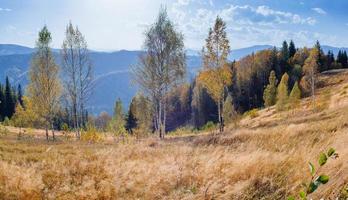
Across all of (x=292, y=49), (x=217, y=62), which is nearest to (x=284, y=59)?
(x=292, y=49)

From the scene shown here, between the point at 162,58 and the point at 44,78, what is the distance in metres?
10.8

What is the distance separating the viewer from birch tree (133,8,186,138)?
26141mm

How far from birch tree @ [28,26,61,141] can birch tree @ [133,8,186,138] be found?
8335 millimetres

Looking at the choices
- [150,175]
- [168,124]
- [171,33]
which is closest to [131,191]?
[150,175]

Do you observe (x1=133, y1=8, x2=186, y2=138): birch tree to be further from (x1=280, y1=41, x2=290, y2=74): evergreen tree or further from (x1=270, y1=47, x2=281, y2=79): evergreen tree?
(x1=280, y1=41, x2=290, y2=74): evergreen tree

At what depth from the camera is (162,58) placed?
86.3 ft

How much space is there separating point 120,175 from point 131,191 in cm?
75

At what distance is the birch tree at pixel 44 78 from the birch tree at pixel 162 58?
8335 millimetres

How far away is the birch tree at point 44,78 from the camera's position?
2938 centimetres

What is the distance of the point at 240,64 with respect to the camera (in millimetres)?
98312

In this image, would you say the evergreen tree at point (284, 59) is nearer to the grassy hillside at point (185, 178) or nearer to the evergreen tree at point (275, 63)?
the evergreen tree at point (275, 63)

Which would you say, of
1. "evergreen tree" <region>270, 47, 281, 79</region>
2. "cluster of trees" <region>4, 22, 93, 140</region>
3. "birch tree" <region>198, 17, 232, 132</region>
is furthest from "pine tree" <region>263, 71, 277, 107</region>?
"cluster of trees" <region>4, 22, 93, 140</region>

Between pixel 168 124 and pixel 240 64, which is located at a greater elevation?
pixel 240 64

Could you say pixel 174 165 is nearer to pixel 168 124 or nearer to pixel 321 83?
pixel 321 83
